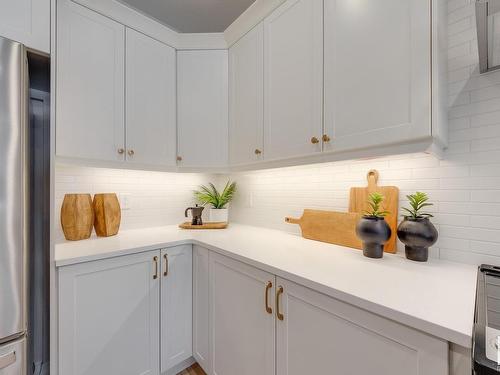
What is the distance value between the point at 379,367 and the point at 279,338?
418 millimetres

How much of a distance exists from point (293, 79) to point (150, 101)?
1.03 meters

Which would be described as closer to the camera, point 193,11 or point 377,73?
point 377,73

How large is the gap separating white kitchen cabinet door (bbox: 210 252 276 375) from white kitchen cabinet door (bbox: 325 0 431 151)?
779 mm

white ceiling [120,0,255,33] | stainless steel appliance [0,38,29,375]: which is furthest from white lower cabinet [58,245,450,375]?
white ceiling [120,0,255,33]

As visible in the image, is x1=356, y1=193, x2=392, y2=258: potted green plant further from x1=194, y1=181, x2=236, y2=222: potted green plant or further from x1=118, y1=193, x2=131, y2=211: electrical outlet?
x1=118, y1=193, x2=131, y2=211: electrical outlet

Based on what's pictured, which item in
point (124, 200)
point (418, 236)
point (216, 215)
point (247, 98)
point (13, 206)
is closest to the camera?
point (13, 206)

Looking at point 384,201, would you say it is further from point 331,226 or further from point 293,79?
point 293,79

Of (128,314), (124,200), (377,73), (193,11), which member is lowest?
(128,314)

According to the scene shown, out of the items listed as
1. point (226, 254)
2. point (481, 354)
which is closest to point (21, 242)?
point (226, 254)

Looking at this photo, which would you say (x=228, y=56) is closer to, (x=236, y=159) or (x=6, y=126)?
(x=236, y=159)

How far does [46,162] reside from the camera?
141cm

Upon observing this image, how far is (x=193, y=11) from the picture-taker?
197 centimetres

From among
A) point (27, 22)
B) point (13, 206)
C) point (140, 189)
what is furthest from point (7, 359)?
point (27, 22)

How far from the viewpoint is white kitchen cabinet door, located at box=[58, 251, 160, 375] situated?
46.0 inches
